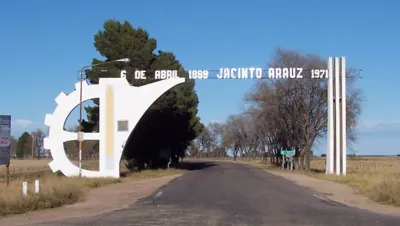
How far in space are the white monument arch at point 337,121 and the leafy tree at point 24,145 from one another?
394ft

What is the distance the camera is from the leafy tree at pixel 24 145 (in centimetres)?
15012

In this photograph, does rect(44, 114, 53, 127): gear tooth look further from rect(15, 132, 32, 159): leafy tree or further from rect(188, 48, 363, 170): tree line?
rect(15, 132, 32, 159): leafy tree

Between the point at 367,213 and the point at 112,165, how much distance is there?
2668 cm

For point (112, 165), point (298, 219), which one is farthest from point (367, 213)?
point (112, 165)

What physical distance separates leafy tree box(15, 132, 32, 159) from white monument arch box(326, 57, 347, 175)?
12014 cm

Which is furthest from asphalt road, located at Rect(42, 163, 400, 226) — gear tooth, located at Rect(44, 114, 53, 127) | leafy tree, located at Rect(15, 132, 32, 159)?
leafy tree, located at Rect(15, 132, 32, 159)

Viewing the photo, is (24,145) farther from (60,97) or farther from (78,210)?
(78,210)

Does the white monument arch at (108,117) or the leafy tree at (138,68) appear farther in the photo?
the leafy tree at (138,68)

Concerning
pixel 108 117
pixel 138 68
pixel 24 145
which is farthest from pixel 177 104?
pixel 24 145

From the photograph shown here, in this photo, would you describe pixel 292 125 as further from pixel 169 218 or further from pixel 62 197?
pixel 169 218

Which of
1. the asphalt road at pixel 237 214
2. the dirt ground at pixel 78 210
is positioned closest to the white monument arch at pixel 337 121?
the asphalt road at pixel 237 214

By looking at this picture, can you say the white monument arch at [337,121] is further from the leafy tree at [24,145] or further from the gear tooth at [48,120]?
the leafy tree at [24,145]

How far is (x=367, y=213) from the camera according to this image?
1711 cm

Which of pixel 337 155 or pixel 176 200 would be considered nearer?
pixel 176 200
